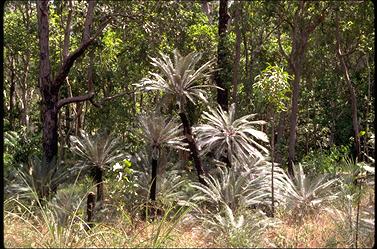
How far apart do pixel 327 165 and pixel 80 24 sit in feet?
30.4

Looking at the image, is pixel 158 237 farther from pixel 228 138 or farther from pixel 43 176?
pixel 43 176

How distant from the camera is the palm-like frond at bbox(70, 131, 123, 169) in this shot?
10.0 meters

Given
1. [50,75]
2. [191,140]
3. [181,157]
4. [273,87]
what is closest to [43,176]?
[50,75]

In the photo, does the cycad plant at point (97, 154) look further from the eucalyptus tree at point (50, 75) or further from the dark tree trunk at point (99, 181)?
the eucalyptus tree at point (50, 75)

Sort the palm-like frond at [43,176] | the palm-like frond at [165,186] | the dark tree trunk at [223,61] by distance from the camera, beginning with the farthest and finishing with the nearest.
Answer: the dark tree trunk at [223,61] < the palm-like frond at [43,176] < the palm-like frond at [165,186]

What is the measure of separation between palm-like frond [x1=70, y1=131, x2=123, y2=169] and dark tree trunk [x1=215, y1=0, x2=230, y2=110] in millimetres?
4699

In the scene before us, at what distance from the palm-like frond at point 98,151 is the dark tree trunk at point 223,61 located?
4699 mm

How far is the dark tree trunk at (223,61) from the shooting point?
14398 mm

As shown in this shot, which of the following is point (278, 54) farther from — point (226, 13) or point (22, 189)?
point (22, 189)

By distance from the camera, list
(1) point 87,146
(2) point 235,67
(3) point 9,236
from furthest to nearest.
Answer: (2) point 235,67 → (1) point 87,146 → (3) point 9,236

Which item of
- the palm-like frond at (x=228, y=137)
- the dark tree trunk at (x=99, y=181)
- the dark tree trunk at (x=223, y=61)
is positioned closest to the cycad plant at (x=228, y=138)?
the palm-like frond at (x=228, y=137)

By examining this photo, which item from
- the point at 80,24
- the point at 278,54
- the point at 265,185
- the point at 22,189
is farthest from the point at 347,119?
the point at 22,189

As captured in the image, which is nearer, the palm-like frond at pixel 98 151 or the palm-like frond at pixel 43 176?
the palm-like frond at pixel 98 151

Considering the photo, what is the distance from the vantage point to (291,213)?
8477 millimetres
